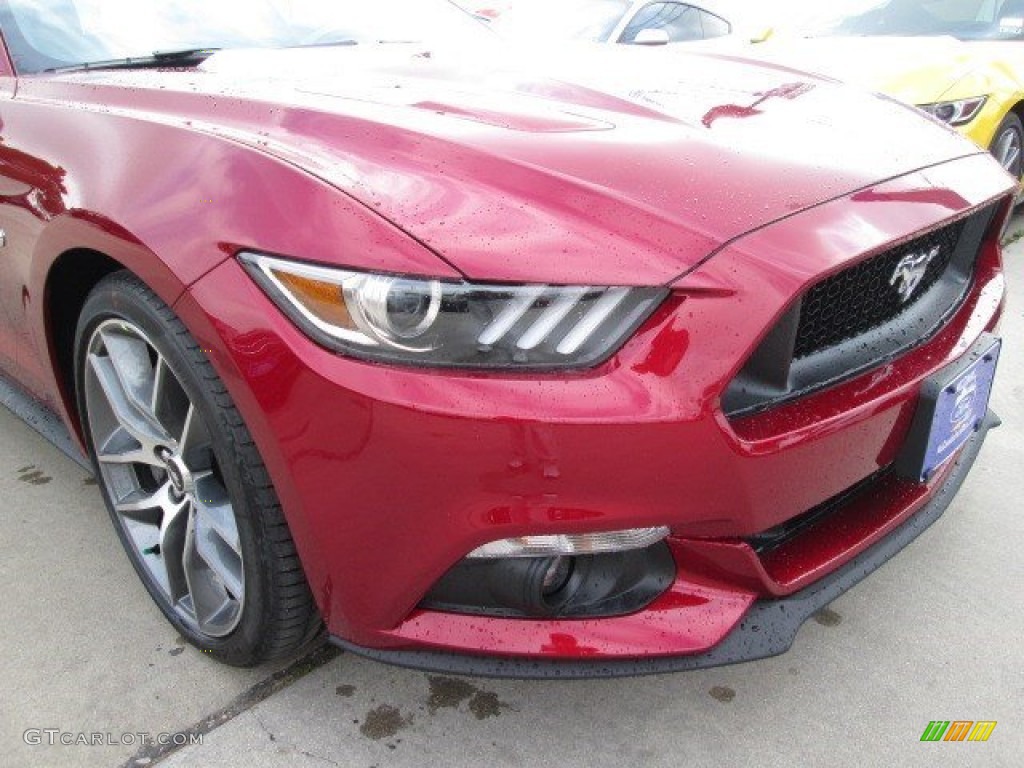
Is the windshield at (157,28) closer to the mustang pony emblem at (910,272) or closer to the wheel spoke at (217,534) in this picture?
the wheel spoke at (217,534)

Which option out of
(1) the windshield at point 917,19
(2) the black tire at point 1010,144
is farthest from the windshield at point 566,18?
(2) the black tire at point 1010,144

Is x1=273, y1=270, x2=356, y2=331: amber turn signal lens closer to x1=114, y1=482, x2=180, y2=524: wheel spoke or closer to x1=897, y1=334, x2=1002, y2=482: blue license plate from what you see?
x1=114, y1=482, x2=180, y2=524: wheel spoke

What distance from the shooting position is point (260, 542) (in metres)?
1.53

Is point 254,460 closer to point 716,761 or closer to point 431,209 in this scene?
point 431,209

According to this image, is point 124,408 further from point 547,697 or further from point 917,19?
point 917,19

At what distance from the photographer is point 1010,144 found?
4613 millimetres

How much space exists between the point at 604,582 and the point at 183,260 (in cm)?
85

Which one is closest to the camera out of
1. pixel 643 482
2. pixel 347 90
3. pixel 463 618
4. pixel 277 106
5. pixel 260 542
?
pixel 643 482

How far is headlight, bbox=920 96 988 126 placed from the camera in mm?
4121

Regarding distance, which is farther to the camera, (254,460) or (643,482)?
(254,460)

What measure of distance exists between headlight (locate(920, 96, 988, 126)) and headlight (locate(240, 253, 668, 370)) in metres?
3.49

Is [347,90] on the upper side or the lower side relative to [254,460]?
upper

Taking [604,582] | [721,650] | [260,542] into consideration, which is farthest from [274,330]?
[721,650]

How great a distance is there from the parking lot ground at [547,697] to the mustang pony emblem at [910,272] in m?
0.73
